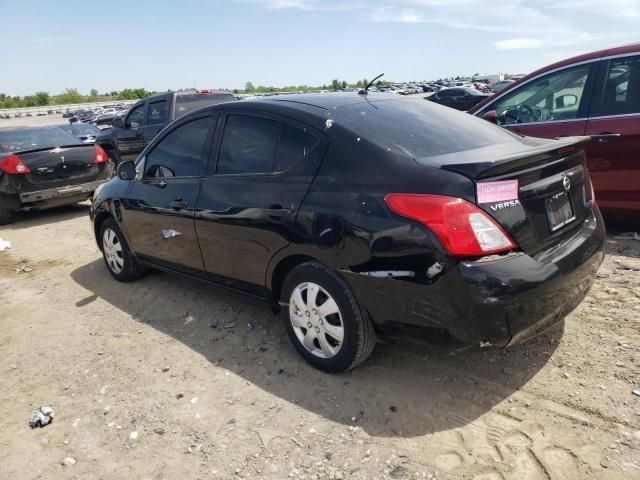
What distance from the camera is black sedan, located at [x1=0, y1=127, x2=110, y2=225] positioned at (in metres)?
8.10

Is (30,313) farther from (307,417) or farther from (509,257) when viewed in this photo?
(509,257)

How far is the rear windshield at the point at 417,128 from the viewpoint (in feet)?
9.75

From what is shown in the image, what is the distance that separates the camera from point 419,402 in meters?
2.87

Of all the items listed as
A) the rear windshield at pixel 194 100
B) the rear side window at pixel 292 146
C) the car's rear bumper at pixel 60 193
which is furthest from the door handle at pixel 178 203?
the rear windshield at pixel 194 100

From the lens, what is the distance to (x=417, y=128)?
3219 millimetres

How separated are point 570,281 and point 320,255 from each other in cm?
139

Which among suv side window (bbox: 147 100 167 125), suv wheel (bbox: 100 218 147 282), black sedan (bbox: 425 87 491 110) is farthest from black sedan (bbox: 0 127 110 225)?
black sedan (bbox: 425 87 491 110)

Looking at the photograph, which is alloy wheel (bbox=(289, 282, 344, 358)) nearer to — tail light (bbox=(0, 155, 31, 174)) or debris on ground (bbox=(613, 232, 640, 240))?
debris on ground (bbox=(613, 232, 640, 240))

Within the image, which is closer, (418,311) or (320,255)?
(418,311)

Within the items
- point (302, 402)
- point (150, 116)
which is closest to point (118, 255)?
point (302, 402)

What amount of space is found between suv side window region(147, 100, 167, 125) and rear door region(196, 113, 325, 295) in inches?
271

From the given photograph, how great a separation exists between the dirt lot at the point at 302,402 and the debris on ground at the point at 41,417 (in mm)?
55

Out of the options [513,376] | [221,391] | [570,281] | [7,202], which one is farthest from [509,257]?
[7,202]

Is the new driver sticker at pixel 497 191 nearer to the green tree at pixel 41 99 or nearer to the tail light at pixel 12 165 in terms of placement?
the tail light at pixel 12 165
